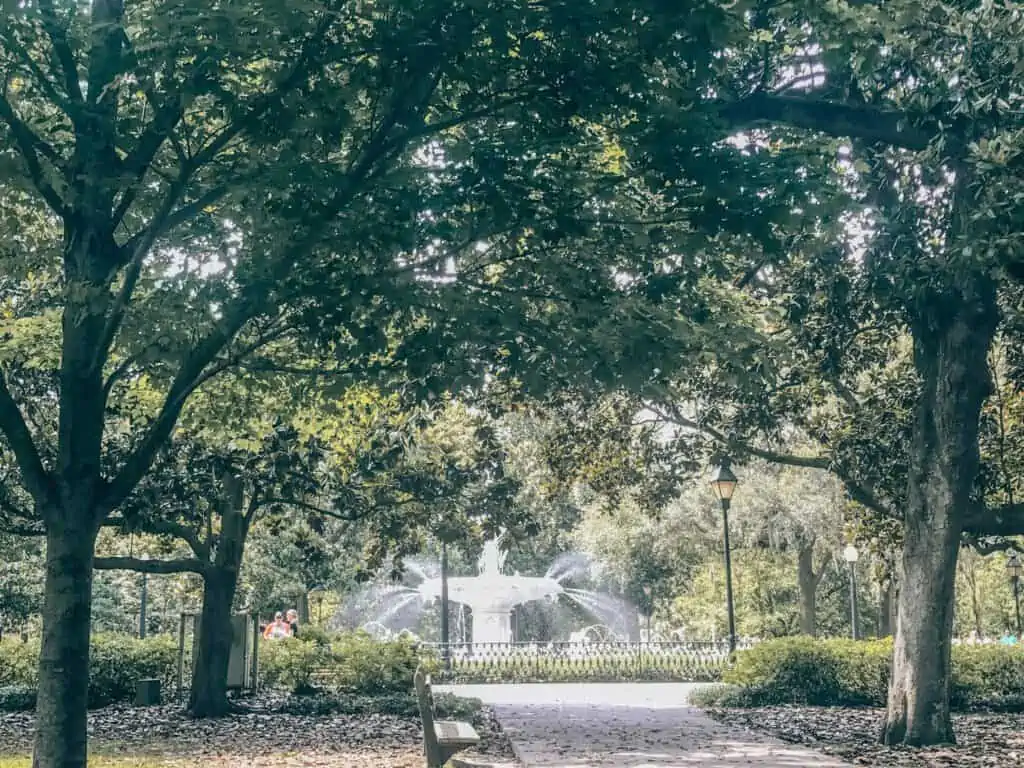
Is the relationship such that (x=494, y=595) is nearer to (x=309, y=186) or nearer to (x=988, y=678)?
(x=988, y=678)

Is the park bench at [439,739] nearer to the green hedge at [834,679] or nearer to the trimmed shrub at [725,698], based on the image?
the trimmed shrub at [725,698]

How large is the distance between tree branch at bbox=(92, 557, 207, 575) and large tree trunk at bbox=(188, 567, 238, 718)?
0.76 ft

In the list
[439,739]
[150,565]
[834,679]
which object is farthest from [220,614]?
[834,679]

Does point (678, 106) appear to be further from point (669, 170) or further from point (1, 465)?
point (1, 465)

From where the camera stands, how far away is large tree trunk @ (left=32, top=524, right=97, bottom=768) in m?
7.38

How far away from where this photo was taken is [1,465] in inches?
624

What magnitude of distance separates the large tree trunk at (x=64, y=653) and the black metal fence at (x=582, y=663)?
730 inches

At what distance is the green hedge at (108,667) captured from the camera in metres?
18.0

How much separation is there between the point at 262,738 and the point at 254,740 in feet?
0.67

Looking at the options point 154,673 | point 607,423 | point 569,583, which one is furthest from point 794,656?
point 569,583

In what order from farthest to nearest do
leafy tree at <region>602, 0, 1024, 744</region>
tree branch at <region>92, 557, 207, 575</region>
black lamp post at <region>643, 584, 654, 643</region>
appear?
black lamp post at <region>643, 584, 654, 643</region>, tree branch at <region>92, 557, 207, 575</region>, leafy tree at <region>602, 0, 1024, 744</region>

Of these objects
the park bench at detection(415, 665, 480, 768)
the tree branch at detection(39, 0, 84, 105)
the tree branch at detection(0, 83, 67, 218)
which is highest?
the tree branch at detection(39, 0, 84, 105)

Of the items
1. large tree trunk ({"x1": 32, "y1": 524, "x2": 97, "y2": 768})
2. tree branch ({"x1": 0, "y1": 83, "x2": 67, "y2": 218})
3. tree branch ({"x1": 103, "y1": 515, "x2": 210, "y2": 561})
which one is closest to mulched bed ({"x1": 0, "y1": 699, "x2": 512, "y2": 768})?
tree branch ({"x1": 103, "y1": 515, "x2": 210, "y2": 561})

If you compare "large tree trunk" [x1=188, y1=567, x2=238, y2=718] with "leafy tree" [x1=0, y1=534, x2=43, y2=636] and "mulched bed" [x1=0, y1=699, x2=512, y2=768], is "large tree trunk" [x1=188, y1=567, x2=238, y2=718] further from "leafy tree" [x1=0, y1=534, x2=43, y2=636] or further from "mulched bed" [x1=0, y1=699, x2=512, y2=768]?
"leafy tree" [x1=0, y1=534, x2=43, y2=636]
